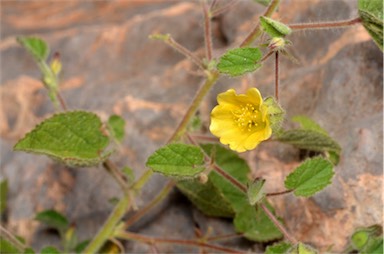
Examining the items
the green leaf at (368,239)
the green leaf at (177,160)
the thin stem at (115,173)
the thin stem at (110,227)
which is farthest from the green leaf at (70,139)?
the green leaf at (368,239)

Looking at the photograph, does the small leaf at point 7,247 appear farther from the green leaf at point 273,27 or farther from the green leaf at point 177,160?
the green leaf at point 273,27

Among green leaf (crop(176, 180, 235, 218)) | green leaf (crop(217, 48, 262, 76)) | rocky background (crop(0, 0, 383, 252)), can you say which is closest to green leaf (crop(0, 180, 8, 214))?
rocky background (crop(0, 0, 383, 252))

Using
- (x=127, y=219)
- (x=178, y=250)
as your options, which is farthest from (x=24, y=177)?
(x=178, y=250)

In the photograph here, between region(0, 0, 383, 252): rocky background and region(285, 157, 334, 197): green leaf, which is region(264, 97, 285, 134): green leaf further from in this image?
region(0, 0, 383, 252): rocky background

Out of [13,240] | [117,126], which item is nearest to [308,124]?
[117,126]

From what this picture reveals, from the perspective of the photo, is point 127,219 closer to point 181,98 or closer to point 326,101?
point 181,98

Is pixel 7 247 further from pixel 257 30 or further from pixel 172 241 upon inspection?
pixel 257 30
